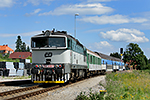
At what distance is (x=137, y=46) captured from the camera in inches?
3287

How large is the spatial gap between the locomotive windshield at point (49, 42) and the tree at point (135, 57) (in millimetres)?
69580

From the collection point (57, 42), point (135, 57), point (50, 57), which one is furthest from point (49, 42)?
point (135, 57)

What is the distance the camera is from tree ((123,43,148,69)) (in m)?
79.1

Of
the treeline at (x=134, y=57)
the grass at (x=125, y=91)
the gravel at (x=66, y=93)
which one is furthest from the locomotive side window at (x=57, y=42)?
the treeline at (x=134, y=57)

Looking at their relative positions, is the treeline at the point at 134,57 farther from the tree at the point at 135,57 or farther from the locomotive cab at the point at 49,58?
the locomotive cab at the point at 49,58

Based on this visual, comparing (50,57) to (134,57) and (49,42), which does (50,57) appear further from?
(134,57)

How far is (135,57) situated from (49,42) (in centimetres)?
7154

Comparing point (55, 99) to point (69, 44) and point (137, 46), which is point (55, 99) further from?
point (137, 46)

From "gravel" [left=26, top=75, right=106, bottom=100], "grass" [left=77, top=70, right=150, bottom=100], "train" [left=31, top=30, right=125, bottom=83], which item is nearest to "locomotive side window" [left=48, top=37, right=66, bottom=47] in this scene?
"train" [left=31, top=30, right=125, bottom=83]

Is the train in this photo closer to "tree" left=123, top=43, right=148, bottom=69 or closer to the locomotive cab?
the locomotive cab

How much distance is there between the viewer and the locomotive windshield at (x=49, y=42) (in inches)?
526

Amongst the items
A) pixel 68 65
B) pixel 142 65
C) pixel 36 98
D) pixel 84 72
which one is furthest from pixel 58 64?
pixel 142 65

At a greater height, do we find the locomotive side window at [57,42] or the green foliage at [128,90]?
the locomotive side window at [57,42]

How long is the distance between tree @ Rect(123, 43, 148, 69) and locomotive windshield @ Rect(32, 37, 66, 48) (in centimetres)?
6958
